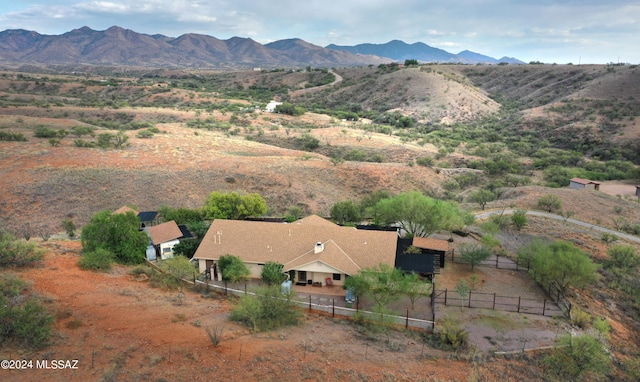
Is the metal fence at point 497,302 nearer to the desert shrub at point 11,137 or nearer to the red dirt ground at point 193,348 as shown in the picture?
the red dirt ground at point 193,348

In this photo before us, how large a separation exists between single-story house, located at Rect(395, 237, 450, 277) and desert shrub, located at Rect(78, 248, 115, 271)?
1616 centimetres

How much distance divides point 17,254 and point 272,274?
13.6 metres

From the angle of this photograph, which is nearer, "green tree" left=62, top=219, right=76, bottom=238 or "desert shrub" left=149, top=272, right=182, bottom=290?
"desert shrub" left=149, top=272, right=182, bottom=290

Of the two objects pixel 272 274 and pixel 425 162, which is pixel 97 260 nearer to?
pixel 272 274

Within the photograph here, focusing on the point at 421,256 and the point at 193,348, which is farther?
the point at 421,256

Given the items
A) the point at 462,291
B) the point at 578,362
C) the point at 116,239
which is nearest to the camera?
the point at 578,362

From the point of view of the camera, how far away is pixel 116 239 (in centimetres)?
Result: 2528

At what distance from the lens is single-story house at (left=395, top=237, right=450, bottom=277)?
76.3 ft

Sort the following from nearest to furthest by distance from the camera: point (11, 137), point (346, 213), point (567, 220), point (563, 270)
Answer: point (563, 270), point (346, 213), point (567, 220), point (11, 137)

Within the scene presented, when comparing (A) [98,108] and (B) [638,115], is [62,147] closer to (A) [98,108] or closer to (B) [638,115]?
(A) [98,108]

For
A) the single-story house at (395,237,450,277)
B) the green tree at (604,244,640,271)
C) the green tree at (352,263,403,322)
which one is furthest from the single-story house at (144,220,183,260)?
A: the green tree at (604,244,640,271)

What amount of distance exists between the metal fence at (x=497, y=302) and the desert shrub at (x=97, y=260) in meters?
17.7

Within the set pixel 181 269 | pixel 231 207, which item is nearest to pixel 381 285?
pixel 181 269

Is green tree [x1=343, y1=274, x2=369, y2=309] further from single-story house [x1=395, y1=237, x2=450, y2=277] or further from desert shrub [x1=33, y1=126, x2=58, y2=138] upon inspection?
desert shrub [x1=33, y1=126, x2=58, y2=138]
